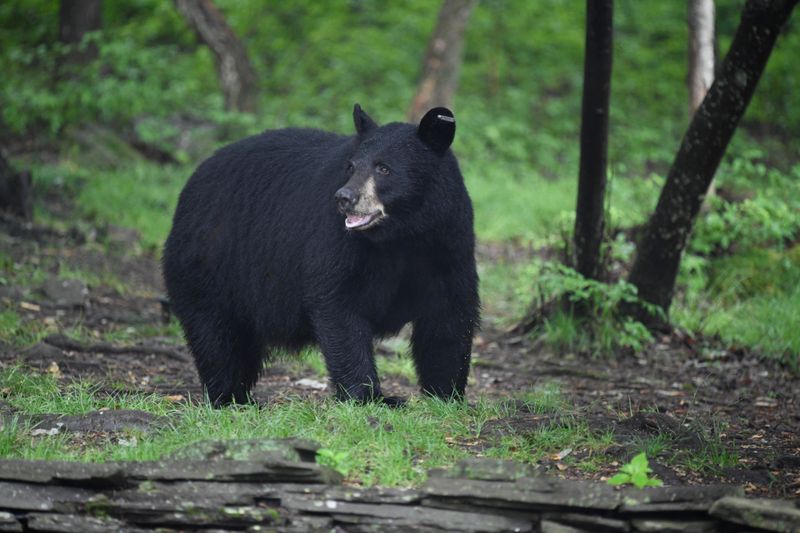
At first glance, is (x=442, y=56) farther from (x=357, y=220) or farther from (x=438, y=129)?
(x=357, y=220)

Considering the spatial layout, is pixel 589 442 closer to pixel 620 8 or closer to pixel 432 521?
pixel 432 521

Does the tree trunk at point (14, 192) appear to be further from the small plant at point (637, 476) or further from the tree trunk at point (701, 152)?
the small plant at point (637, 476)

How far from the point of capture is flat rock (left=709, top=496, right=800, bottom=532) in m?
3.76

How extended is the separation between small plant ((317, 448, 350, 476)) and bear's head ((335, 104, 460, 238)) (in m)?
1.41

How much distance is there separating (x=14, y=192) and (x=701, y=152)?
6863mm

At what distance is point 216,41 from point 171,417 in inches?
431

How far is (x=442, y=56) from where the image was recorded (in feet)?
50.4

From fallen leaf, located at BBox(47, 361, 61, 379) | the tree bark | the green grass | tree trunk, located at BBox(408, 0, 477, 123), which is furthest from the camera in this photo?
tree trunk, located at BBox(408, 0, 477, 123)

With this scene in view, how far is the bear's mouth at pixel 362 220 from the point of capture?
5363 mm

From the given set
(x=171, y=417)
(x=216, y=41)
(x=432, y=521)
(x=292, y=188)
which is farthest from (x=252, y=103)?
(x=432, y=521)

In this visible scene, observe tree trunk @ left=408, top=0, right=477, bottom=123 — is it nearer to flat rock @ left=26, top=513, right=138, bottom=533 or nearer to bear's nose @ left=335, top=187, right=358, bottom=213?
bear's nose @ left=335, top=187, right=358, bottom=213

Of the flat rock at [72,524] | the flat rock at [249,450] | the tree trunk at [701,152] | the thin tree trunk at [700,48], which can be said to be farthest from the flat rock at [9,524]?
the thin tree trunk at [700,48]

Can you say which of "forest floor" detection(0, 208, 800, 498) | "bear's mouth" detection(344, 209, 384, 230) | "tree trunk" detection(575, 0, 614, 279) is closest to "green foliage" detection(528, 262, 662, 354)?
"forest floor" detection(0, 208, 800, 498)

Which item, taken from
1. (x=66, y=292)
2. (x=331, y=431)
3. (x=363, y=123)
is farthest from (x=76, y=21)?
(x=331, y=431)
